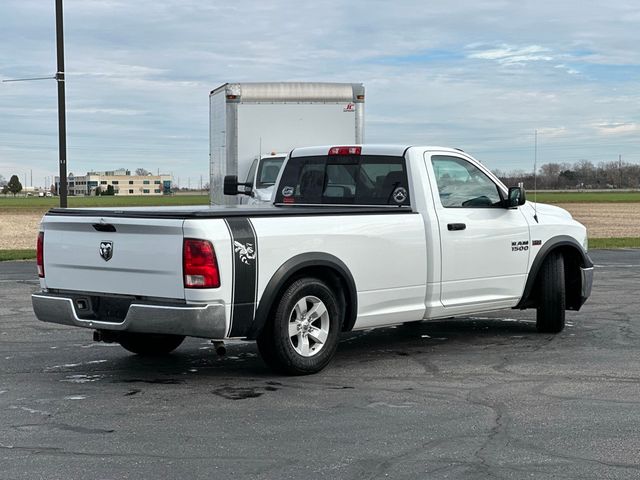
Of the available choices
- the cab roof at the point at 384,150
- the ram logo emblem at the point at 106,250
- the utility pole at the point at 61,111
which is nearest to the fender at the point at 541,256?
the cab roof at the point at 384,150

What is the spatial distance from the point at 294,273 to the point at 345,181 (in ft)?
6.76

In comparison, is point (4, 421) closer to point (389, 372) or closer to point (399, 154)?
point (389, 372)

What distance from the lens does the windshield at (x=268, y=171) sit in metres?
19.8

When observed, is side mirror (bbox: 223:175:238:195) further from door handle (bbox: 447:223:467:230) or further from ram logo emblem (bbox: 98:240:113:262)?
ram logo emblem (bbox: 98:240:113:262)

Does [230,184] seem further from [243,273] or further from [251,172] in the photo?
[243,273]

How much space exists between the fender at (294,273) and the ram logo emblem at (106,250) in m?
1.24

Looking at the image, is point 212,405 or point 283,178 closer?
point 212,405

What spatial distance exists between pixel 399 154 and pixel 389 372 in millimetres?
2151

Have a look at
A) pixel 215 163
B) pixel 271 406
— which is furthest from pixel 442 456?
pixel 215 163

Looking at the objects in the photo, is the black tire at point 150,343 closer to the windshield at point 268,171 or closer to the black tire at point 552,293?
the black tire at point 552,293

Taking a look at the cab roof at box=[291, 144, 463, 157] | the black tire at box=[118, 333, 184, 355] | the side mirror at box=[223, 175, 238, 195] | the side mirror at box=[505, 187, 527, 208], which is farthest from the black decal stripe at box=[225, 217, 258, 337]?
the side mirror at box=[223, 175, 238, 195]

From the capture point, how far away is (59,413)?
6906 millimetres

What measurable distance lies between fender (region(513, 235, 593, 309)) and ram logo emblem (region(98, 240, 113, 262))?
172 inches

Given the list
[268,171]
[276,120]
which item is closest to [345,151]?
[268,171]
